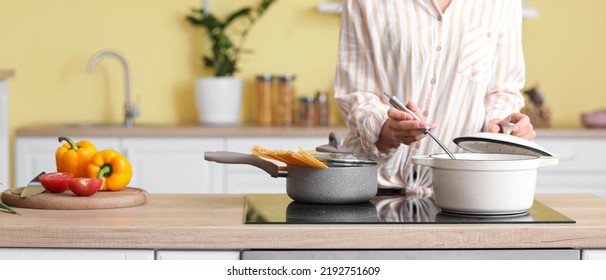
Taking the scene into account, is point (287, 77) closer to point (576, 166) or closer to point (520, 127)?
point (576, 166)

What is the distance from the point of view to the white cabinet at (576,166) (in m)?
3.79

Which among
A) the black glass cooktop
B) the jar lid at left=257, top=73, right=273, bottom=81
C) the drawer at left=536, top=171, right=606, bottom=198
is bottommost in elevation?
the drawer at left=536, top=171, right=606, bottom=198

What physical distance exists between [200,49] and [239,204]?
99.7 inches

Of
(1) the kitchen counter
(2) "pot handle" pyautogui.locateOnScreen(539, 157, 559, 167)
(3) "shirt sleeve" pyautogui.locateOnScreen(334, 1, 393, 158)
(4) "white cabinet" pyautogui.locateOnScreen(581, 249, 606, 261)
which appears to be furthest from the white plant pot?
(4) "white cabinet" pyautogui.locateOnScreen(581, 249, 606, 261)

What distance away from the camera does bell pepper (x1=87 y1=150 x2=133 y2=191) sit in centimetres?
184

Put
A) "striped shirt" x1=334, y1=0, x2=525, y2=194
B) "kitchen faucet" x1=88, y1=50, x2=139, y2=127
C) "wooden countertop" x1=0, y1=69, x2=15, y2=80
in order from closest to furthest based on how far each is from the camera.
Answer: "striped shirt" x1=334, y1=0, x2=525, y2=194
"wooden countertop" x1=0, y1=69, x2=15, y2=80
"kitchen faucet" x1=88, y1=50, x2=139, y2=127

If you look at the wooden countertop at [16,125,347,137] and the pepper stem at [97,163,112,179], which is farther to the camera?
the wooden countertop at [16,125,347,137]

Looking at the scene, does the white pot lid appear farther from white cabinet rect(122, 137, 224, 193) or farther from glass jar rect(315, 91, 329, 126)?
glass jar rect(315, 91, 329, 126)

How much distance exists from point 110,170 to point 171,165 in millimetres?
1942

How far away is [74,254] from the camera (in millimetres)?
1534

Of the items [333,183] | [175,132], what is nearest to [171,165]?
[175,132]

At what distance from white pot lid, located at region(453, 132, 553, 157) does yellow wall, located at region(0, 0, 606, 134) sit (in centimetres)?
250

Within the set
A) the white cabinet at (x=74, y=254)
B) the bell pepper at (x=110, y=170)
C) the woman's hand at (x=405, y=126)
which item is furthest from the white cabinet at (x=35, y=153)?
the white cabinet at (x=74, y=254)

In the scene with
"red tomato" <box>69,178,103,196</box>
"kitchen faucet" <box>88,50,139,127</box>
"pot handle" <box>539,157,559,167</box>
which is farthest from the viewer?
"kitchen faucet" <box>88,50,139,127</box>
